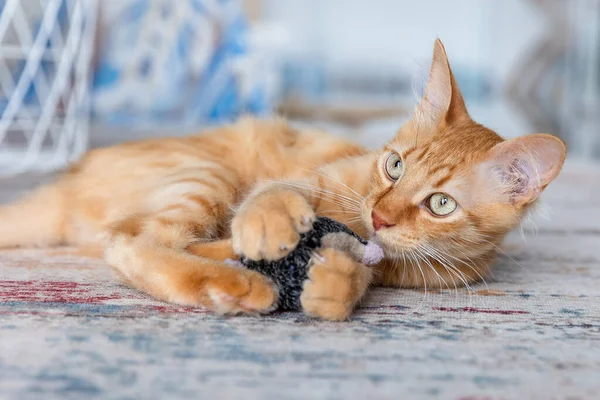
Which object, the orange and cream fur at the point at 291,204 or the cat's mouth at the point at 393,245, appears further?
the cat's mouth at the point at 393,245

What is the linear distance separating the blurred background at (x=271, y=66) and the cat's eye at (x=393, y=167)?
13.7 inches

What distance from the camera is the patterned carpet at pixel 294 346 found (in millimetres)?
694

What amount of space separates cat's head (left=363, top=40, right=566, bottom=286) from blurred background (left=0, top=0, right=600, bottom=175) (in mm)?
379

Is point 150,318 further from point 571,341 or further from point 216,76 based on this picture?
point 216,76

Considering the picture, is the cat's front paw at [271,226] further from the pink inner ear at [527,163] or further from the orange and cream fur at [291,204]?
the pink inner ear at [527,163]

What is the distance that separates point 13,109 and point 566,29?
16.9ft

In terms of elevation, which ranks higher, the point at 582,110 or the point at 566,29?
the point at 566,29

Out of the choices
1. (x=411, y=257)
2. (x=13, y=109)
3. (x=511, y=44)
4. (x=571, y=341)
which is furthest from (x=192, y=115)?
(x=511, y=44)

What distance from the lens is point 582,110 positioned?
514 cm

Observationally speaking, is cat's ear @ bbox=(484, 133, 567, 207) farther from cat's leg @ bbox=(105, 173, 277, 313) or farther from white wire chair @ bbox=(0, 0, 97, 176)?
white wire chair @ bbox=(0, 0, 97, 176)

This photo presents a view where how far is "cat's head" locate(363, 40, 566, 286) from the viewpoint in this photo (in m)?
1.14

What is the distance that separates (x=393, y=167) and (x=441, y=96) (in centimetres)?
23

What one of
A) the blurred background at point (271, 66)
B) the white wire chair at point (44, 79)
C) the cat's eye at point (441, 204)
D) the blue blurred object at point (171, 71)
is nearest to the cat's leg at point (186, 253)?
the cat's eye at point (441, 204)

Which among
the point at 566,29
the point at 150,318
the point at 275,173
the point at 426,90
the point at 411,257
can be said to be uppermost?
the point at 566,29
